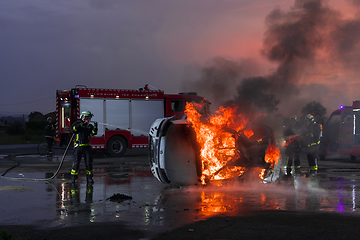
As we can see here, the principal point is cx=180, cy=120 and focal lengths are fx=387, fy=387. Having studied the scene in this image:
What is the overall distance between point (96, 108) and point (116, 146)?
2018 millimetres

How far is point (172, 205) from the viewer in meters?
6.88

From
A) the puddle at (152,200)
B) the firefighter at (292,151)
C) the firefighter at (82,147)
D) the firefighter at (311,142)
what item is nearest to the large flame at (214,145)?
the puddle at (152,200)

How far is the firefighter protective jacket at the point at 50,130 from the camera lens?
59.6 feet

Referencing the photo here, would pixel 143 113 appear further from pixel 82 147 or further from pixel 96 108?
pixel 82 147

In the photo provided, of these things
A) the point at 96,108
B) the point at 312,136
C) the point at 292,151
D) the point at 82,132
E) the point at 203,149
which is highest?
the point at 96,108

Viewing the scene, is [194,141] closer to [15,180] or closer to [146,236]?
[146,236]

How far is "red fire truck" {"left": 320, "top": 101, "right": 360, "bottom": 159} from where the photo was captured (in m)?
15.4

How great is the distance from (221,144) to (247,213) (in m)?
2.35

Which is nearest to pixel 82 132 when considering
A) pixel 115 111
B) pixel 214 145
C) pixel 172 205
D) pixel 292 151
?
pixel 214 145

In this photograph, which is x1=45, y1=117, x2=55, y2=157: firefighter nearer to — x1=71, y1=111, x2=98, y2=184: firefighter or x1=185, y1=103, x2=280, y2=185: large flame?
x1=71, y1=111, x2=98, y2=184: firefighter

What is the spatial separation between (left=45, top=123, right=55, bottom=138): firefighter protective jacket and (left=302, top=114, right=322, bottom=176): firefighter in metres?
11.9

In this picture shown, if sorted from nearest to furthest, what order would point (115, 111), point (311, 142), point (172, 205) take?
point (172, 205) → point (311, 142) → point (115, 111)

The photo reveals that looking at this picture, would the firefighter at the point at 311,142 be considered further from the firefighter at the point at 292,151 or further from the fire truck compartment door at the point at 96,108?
the fire truck compartment door at the point at 96,108

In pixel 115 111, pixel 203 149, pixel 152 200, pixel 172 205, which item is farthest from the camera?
pixel 115 111
